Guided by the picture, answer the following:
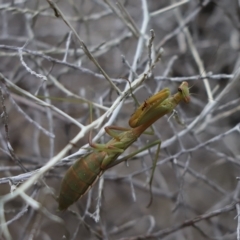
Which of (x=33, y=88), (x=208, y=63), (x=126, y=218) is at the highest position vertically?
(x=33, y=88)

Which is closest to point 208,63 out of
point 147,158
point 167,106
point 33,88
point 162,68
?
point 162,68

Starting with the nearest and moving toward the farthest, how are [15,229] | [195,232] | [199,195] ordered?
[15,229] < [195,232] < [199,195]

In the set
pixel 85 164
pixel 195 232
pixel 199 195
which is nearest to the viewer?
pixel 85 164

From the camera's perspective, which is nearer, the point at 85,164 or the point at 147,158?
the point at 85,164

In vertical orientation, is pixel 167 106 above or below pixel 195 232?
above

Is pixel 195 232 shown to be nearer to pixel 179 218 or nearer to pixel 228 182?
pixel 179 218

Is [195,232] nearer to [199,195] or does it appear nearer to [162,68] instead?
[199,195]
